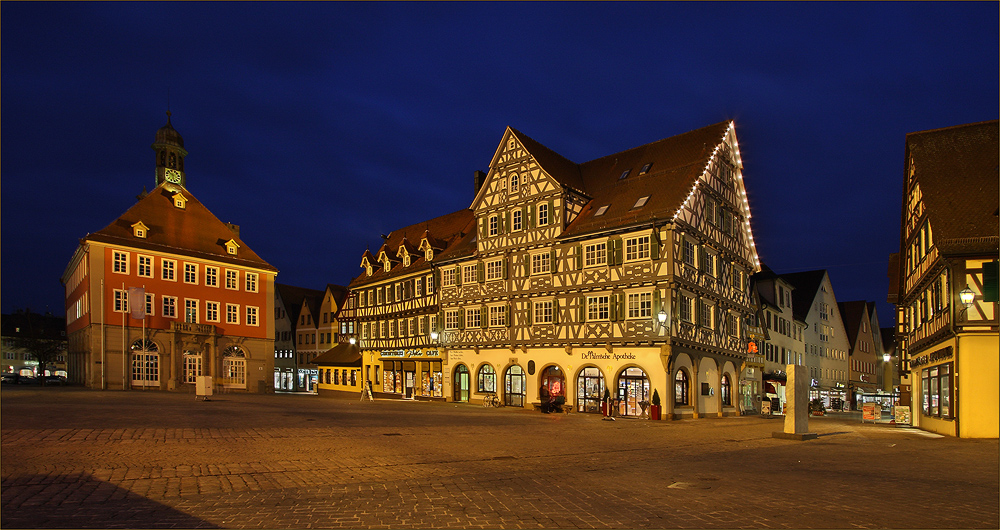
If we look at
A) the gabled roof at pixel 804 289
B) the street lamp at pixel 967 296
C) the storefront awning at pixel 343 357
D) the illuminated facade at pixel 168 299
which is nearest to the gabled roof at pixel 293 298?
the storefront awning at pixel 343 357

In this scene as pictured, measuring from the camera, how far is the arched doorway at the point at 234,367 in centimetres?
5347

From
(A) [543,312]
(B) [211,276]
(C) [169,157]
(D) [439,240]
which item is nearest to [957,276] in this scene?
(A) [543,312]

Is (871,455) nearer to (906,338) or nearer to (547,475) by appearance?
(547,475)

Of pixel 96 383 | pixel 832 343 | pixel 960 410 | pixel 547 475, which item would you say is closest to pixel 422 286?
pixel 96 383

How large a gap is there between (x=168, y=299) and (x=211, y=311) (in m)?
3.63

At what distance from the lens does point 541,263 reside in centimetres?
3712

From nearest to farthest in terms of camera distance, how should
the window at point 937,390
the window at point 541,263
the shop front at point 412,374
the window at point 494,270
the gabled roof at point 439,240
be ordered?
1. the window at point 937,390
2. the window at point 541,263
3. the window at point 494,270
4. the gabled roof at point 439,240
5. the shop front at point 412,374

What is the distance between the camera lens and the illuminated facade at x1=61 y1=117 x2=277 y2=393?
46469mm

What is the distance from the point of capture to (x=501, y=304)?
129 ft

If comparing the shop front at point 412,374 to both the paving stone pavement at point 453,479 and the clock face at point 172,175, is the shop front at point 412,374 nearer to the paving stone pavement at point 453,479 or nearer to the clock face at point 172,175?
the clock face at point 172,175

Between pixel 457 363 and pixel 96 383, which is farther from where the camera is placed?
pixel 96 383

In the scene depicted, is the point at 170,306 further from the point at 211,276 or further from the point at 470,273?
the point at 470,273

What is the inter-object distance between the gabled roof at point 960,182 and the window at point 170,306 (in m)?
47.5

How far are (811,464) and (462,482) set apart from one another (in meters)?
8.02
